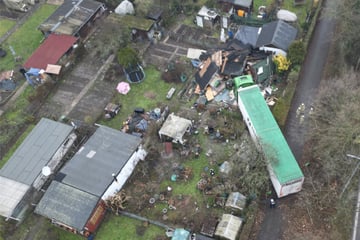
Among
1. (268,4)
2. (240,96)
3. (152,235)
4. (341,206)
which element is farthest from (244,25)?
(152,235)

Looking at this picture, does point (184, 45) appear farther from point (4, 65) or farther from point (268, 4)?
point (4, 65)

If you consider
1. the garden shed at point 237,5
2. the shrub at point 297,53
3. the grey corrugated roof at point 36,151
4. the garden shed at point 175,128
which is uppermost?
the garden shed at point 237,5

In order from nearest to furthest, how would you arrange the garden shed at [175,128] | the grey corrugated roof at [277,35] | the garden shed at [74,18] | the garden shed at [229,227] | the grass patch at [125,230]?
the garden shed at [229,227] < the grass patch at [125,230] < the garden shed at [175,128] < the grey corrugated roof at [277,35] < the garden shed at [74,18]

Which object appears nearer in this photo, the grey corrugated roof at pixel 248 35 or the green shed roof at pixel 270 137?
the green shed roof at pixel 270 137

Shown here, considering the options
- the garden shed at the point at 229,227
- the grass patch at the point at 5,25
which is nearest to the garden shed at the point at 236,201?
the garden shed at the point at 229,227

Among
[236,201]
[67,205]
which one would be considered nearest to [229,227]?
[236,201]

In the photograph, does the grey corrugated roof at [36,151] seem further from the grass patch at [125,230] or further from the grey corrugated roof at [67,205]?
the grass patch at [125,230]

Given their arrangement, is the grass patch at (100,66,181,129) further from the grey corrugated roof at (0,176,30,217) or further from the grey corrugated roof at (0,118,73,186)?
the grey corrugated roof at (0,176,30,217)

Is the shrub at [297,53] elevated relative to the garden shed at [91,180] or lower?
elevated

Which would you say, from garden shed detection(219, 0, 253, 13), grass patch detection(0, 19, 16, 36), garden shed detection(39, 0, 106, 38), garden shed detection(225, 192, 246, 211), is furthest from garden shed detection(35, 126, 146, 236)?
grass patch detection(0, 19, 16, 36)
